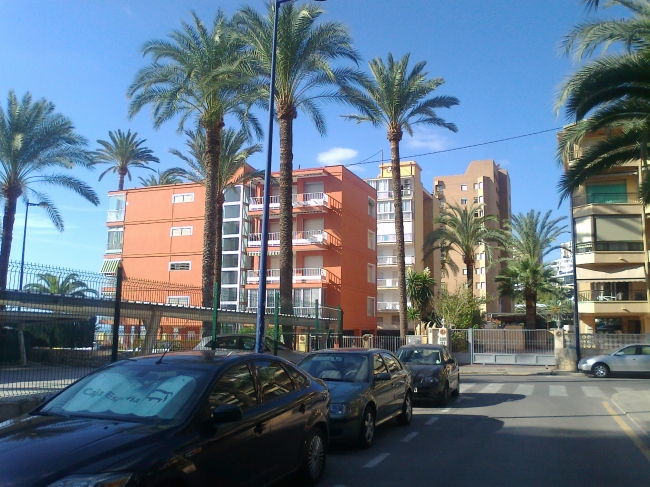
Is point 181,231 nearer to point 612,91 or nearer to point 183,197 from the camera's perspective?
point 183,197

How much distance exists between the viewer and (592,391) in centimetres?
1950

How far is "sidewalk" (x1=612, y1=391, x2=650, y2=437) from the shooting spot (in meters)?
11.7

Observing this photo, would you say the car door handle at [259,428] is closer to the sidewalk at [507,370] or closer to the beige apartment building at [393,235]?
the sidewalk at [507,370]

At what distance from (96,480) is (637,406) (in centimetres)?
1385

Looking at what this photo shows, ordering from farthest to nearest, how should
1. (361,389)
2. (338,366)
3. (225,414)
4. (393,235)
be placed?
(393,235), (338,366), (361,389), (225,414)

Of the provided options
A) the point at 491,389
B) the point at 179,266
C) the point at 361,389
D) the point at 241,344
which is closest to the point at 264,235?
the point at 241,344

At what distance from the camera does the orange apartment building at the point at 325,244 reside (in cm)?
4500

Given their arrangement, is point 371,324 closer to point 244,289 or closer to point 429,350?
point 244,289

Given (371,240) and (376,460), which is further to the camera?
(371,240)

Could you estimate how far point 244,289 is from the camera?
48406mm

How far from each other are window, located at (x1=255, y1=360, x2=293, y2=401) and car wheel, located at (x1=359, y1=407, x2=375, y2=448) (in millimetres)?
2649

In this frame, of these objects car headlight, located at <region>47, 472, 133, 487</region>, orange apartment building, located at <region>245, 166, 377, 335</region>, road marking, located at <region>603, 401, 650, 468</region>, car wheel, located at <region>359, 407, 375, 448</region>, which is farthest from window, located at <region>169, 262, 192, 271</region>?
car headlight, located at <region>47, 472, 133, 487</region>

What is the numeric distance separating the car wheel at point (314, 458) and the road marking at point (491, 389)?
1282 cm

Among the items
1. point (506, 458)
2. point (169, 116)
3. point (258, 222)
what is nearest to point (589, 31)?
point (506, 458)
